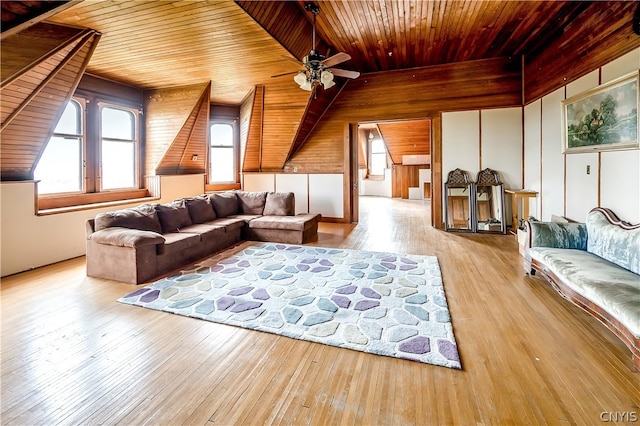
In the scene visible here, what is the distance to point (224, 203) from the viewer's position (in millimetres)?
6348

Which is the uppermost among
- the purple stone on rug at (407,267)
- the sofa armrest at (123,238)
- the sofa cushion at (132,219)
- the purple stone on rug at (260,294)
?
the sofa cushion at (132,219)

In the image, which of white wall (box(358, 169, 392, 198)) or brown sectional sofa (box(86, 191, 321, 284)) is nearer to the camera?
brown sectional sofa (box(86, 191, 321, 284))

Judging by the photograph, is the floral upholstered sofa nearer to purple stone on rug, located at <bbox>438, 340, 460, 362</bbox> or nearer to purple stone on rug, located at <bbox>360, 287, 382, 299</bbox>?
purple stone on rug, located at <bbox>438, 340, 460, 362</bbox>

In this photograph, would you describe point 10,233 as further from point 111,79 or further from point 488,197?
point 488,197

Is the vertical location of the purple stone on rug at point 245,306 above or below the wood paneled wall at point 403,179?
below

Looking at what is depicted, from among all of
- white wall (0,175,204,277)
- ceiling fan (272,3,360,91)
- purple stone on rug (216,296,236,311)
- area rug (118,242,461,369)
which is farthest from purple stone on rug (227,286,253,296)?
white wall (0,175,204,277)

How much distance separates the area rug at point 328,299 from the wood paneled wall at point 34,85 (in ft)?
9.15

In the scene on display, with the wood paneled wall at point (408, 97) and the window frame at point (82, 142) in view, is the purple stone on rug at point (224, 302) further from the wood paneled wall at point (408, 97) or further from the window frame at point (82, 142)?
the wood paneled wall at point (408, 97)

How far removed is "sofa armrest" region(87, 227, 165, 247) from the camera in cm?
376

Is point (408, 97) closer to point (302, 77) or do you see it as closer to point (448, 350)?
point (302, 77)

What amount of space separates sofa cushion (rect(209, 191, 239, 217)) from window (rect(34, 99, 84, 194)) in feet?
7.65

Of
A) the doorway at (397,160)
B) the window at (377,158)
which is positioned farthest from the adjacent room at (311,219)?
the window at (377,158)

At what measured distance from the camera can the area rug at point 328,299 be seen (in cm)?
253

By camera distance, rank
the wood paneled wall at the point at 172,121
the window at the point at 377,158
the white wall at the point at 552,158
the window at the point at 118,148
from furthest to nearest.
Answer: the window at the point at 377,158
the wood paneled wall at the point at 172,121
the window at the point at 118,148
the white wall at the point at 552,158
